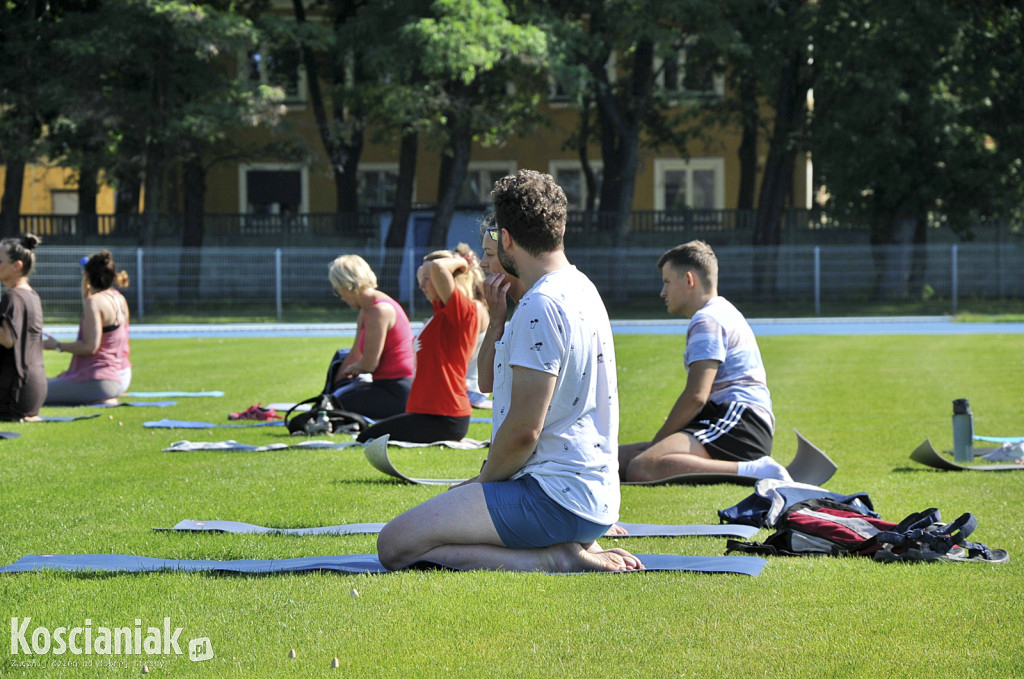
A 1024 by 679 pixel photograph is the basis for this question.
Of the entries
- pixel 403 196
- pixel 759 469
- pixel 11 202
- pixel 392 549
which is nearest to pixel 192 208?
pixel 11 202

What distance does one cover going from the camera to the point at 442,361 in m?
8.54

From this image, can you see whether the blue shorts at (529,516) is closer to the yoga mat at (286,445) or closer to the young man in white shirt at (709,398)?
the young man in white shirt at (709,398)

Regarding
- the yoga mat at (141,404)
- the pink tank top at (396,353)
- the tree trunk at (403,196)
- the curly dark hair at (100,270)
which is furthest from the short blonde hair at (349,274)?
the tree trunk at (403,196)

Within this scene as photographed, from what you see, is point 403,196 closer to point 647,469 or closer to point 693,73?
point 693,73

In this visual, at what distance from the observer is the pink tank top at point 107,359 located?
39.1 ft

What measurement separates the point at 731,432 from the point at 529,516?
2979mm

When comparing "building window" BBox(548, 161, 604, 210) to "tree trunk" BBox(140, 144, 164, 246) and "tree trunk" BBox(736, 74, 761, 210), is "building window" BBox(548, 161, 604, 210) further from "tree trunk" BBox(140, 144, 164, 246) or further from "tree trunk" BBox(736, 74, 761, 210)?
"tree trunk" BBox(140, 144, 164, 246)

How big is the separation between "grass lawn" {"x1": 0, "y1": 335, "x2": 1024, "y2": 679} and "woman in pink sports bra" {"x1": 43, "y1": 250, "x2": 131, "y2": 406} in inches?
73.0

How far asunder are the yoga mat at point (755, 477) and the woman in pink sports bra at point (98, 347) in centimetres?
550

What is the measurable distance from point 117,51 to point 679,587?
27702 mm

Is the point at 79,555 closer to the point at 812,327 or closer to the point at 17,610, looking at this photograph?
the point at 17,610

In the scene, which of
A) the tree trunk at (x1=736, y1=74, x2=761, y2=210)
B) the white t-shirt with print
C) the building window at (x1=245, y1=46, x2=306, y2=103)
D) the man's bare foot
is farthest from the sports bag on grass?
the building window at (x1=245, y1=46, x2=306, y2=103)

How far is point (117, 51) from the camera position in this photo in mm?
29000

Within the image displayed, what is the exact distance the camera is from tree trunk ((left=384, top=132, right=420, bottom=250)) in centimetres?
3278
